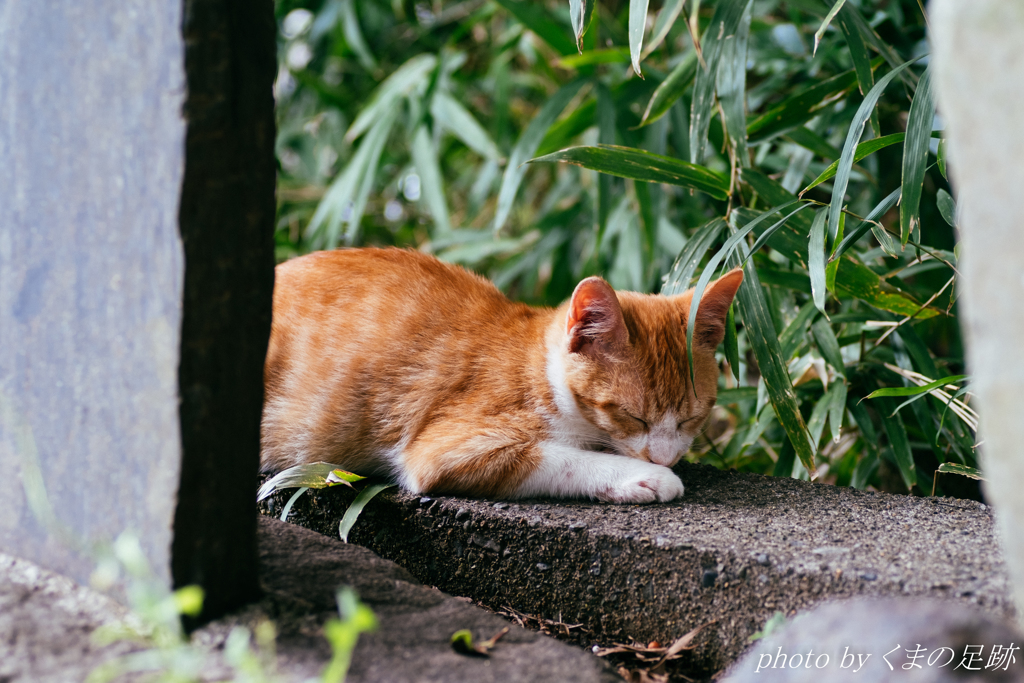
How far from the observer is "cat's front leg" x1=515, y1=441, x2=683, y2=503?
126 centimetres

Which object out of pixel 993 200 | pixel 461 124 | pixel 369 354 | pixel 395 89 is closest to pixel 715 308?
pixel 369 354

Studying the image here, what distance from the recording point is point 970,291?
0.65 meters

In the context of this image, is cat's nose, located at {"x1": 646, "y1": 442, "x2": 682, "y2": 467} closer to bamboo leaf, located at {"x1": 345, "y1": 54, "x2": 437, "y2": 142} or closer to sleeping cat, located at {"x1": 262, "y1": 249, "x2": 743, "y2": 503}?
sleeping cat, located at {"x1": 262, "y1": 249, "x2": 743, "y2": 503}

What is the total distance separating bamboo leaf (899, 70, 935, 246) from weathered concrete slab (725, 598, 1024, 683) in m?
0.68

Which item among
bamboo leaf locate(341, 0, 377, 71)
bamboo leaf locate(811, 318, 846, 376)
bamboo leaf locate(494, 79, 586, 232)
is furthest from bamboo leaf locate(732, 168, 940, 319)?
bamboo leaf locate(341, 0, 377, 71)

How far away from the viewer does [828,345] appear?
1.63 m

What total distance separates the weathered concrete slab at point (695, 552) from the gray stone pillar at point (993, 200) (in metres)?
0.34

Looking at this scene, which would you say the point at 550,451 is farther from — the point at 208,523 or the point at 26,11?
the point at 26,11

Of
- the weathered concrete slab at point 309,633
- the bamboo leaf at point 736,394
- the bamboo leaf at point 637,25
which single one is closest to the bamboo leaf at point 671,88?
the bamboo leaf at point 637,25

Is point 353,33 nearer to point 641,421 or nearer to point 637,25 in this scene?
point 637,25

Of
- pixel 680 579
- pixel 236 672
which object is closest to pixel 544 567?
pixel 680 579

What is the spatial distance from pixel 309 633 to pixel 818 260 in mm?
917

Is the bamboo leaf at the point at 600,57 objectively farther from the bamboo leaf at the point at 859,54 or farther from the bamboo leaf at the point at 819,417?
the bamboo leaf at the point at 819,417

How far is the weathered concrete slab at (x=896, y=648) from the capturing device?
651mm
